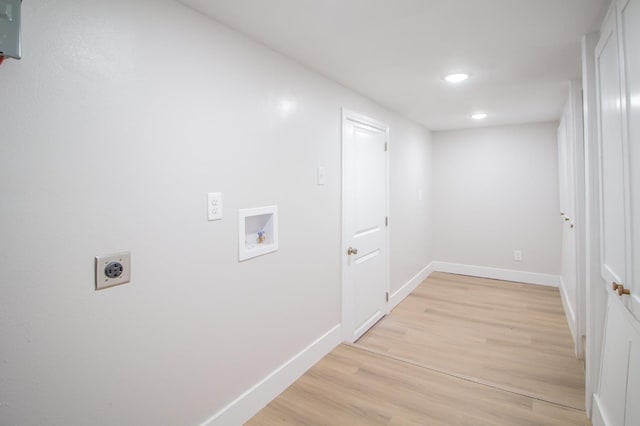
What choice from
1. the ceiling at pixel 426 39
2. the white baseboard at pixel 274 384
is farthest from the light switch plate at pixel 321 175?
the white baseboard at pixel 274 384

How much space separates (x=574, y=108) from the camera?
2635mm

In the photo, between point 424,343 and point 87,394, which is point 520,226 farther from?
point 87,394

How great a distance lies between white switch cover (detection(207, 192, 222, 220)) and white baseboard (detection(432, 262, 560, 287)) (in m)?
4.53

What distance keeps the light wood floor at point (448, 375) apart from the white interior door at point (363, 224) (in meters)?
0.25

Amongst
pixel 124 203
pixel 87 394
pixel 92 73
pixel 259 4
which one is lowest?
pixel 87 394

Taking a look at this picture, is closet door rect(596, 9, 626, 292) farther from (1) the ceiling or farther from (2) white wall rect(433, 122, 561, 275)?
(2) white wall rect(433, 122, 561, 275)

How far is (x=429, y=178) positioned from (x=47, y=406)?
16.6ft

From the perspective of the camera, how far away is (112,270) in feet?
4.35

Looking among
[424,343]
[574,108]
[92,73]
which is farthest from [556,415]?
[92,73]

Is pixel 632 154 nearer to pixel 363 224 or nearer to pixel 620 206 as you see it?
pixel 620 206

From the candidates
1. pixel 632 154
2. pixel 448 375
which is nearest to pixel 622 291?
pixel 632 154

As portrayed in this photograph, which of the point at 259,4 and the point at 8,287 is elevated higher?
the point at 259,4

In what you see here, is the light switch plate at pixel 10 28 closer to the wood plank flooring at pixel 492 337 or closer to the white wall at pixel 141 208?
the white wall at pixel 141 208

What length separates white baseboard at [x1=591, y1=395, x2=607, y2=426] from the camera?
1742 millimetres
